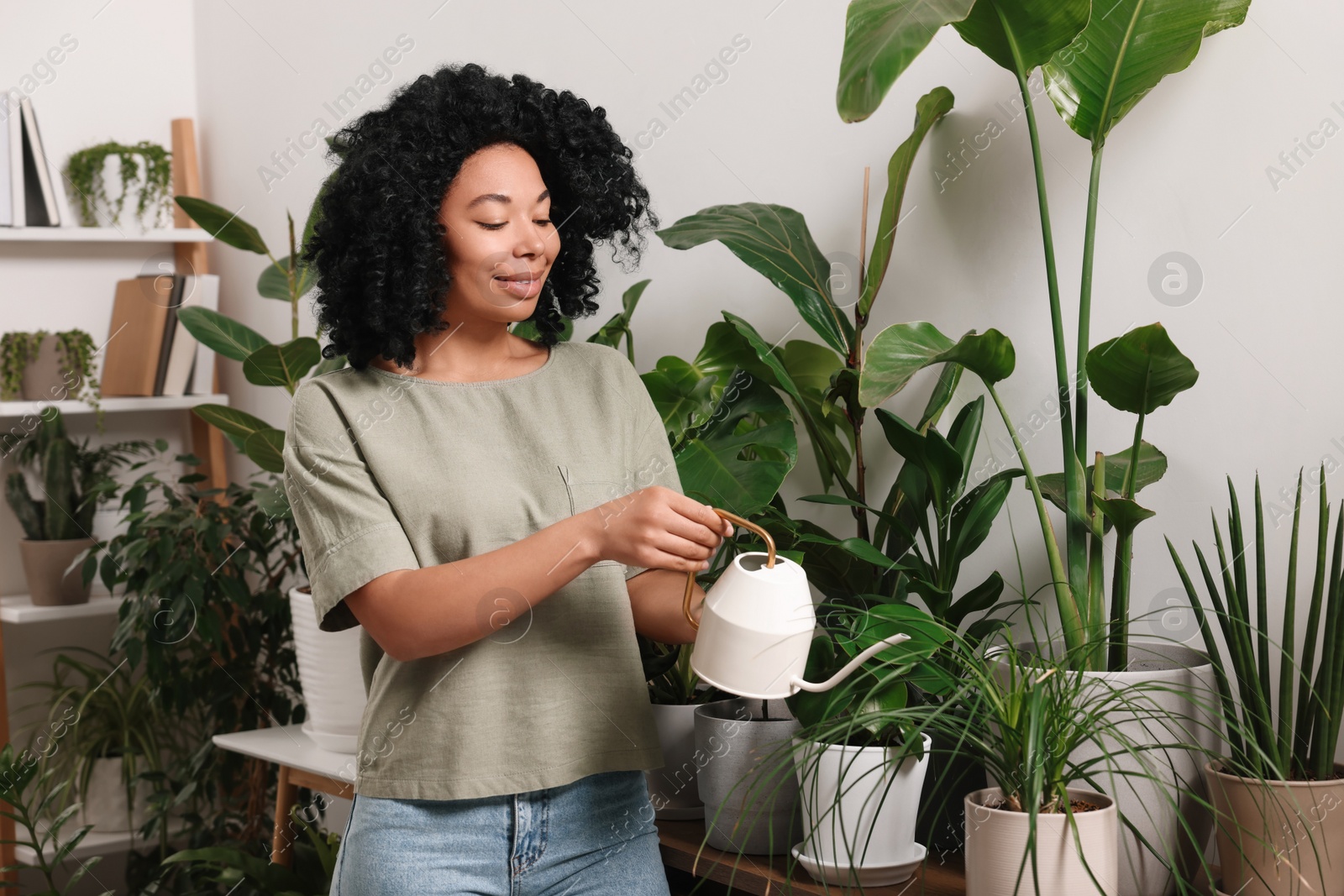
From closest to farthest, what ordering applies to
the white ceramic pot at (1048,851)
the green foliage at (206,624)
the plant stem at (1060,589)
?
the white ceramic pot at (1048,851) < the plant stem at (1060,589) < the green foliage at (206,624)

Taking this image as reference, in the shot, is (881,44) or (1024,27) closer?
(881,44)

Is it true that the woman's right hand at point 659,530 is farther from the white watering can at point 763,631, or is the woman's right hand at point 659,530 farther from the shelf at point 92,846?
the shelf at point 92,846

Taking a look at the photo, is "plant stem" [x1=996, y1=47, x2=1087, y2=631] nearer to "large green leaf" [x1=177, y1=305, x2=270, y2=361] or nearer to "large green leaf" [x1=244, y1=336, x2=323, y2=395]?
"large green leaf" [x1=244, y1=336, x2=323, y2=395]

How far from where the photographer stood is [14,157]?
2.50m

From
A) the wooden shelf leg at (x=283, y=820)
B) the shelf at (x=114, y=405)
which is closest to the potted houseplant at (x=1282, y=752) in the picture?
the wooden shelf leg at (x=283, y=820)

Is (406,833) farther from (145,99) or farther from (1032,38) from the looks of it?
(145,99)

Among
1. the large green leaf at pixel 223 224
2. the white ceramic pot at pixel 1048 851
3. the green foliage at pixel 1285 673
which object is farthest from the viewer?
the large green leaf at pixel 223 224

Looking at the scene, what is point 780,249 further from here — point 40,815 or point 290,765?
point 40,815

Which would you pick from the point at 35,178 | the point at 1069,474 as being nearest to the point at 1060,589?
the point at 1069,474

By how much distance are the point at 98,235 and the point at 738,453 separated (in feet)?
6.23

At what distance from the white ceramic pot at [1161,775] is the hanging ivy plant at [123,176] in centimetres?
241

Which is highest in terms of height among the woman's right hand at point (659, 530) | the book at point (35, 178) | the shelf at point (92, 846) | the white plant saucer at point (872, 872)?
the book at point (35, 178)

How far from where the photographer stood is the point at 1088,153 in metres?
1.34

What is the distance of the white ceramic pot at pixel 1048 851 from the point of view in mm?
928
